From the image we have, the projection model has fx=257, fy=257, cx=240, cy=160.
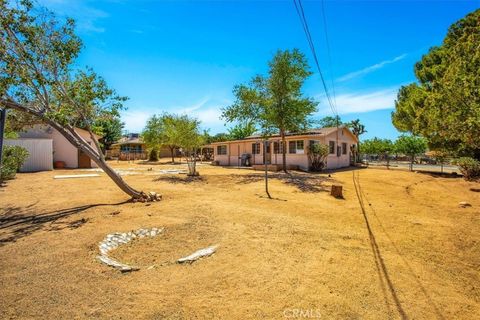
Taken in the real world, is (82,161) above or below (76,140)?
below

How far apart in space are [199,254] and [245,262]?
0.90 m

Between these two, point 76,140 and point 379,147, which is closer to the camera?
point 76,140

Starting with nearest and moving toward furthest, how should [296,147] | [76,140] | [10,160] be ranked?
[76,140] → [10,160] → [296,147]

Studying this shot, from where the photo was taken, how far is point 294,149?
23.5 metres

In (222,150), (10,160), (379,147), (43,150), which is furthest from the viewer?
(379,147)

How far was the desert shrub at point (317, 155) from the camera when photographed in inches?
843

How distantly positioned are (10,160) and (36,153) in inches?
245

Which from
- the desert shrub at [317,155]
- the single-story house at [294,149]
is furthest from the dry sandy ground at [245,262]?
the single-story house at [294,149]

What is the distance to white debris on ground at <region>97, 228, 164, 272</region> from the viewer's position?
4375 millimetres

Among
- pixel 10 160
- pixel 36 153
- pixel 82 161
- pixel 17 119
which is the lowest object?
pixel 82 161

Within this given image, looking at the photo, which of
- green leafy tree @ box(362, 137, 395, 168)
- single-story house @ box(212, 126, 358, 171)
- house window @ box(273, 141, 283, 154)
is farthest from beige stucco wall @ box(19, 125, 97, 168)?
green leafy tree @ box(362, 137, 395, 168)
